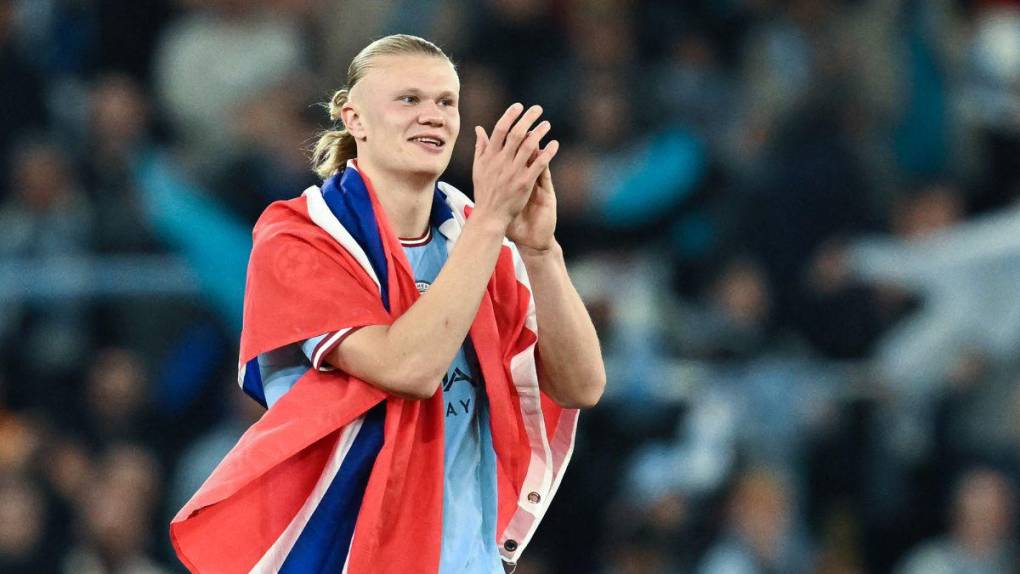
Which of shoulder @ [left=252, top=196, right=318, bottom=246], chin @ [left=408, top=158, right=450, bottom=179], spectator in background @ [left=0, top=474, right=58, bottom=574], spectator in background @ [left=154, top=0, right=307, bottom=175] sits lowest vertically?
spectator in background @ [left=0, top=474, right=58, bottom=574]

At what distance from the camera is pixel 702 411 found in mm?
5875

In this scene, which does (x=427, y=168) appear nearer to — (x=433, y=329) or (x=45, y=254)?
(x=433, y=329)

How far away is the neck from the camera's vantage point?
8.71ft

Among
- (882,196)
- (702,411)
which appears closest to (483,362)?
(702,411)

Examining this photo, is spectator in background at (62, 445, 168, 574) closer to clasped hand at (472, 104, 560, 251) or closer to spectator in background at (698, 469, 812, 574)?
spectator in background at (698, 469, 812, 574)

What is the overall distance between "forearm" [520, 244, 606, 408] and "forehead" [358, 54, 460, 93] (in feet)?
1.05

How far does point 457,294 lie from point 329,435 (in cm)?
35

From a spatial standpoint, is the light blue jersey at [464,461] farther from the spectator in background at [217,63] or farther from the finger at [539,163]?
the spectator in background at [217,63]

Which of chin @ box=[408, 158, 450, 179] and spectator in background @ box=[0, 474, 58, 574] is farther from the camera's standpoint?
spectator in background @ box=[0, 474, 58, 574]

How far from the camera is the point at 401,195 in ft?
8.73

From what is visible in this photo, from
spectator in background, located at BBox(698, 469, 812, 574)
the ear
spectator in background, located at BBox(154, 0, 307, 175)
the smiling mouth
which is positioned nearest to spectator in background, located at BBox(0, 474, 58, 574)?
spectator in background, located at BBox(154, 0, 307, 175)

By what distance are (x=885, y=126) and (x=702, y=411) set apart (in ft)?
5.63

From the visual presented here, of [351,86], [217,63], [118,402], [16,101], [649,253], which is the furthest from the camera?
[217,63]

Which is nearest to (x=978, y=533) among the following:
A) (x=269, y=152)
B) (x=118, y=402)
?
(x=269, y=152)
